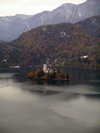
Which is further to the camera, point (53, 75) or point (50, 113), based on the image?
point (53, 75)

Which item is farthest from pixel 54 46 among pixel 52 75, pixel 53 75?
pixel 53 75

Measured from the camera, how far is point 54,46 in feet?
423

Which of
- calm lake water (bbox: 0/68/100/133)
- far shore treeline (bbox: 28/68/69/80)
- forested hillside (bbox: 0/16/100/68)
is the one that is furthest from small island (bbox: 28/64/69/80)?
forested hillside (bbox: 0/16/100/68)

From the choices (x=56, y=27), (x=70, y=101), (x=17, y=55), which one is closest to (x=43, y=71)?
(x=70, y=101)

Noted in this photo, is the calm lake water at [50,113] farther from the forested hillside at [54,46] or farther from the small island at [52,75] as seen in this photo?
the forested hillside at [54,46]

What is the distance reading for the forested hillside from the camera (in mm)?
100000

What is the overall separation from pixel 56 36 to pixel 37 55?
91.8ft

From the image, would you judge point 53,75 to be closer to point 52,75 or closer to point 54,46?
point 52,75

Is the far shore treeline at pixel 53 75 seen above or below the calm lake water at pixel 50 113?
above

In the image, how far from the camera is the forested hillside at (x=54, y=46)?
100000 millimetres

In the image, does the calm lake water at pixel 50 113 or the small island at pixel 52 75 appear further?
the small island at pixel 52 75

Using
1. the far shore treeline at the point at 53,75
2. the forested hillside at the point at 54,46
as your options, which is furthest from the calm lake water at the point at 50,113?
the forested hillside at the point at 54,46

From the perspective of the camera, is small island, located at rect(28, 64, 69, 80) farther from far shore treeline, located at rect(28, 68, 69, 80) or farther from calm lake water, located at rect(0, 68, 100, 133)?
calm lake water, located at rect(0, 68, 100, 133)

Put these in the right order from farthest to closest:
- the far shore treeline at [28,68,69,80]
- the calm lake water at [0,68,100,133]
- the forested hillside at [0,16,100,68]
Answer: the forested hillside at [0,16,100,68] → the far shore treeline at [28,68,69,80] → the calm lake water at [0,68,100,133]
